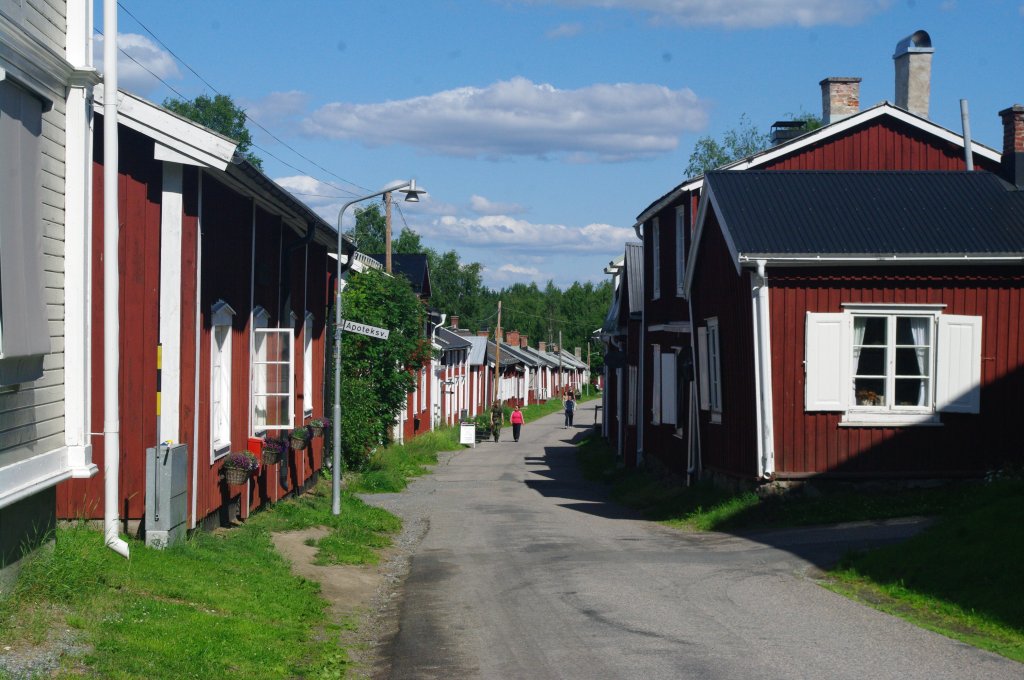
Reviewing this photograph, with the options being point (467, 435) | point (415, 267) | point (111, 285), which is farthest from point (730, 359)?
point (415, 267)

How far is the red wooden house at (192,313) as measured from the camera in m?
11.4

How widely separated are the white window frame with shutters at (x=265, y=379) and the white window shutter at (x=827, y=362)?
7580mm

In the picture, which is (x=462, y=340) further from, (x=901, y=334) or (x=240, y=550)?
(x=240, y=550)

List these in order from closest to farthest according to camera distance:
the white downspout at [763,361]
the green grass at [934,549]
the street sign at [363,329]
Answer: the green grass at [934,549] < the white downspout at [763,361] < the street sign at [363,329]

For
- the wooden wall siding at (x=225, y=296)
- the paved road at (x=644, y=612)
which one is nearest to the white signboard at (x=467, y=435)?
the paved road at (x=644, y=612)

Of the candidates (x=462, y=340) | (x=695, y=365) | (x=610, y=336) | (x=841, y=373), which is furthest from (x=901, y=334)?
(x=462, y=340)

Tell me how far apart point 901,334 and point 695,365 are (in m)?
4.67

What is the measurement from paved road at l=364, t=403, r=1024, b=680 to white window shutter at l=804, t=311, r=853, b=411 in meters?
2.29

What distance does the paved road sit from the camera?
320 inches

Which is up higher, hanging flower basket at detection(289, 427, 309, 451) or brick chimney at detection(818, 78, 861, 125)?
brick chimney at detection(818, 78, 861, 125)

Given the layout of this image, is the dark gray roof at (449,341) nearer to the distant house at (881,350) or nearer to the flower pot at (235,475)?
the distant house at (881,350)

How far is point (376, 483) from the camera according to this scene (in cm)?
2592

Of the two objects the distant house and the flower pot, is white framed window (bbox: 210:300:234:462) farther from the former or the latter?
the distant house

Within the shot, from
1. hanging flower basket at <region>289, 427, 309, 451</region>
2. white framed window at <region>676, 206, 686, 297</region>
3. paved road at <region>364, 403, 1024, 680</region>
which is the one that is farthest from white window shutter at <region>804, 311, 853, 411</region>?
hanging flower basket at <region>289, 427, 309, 451</region>
